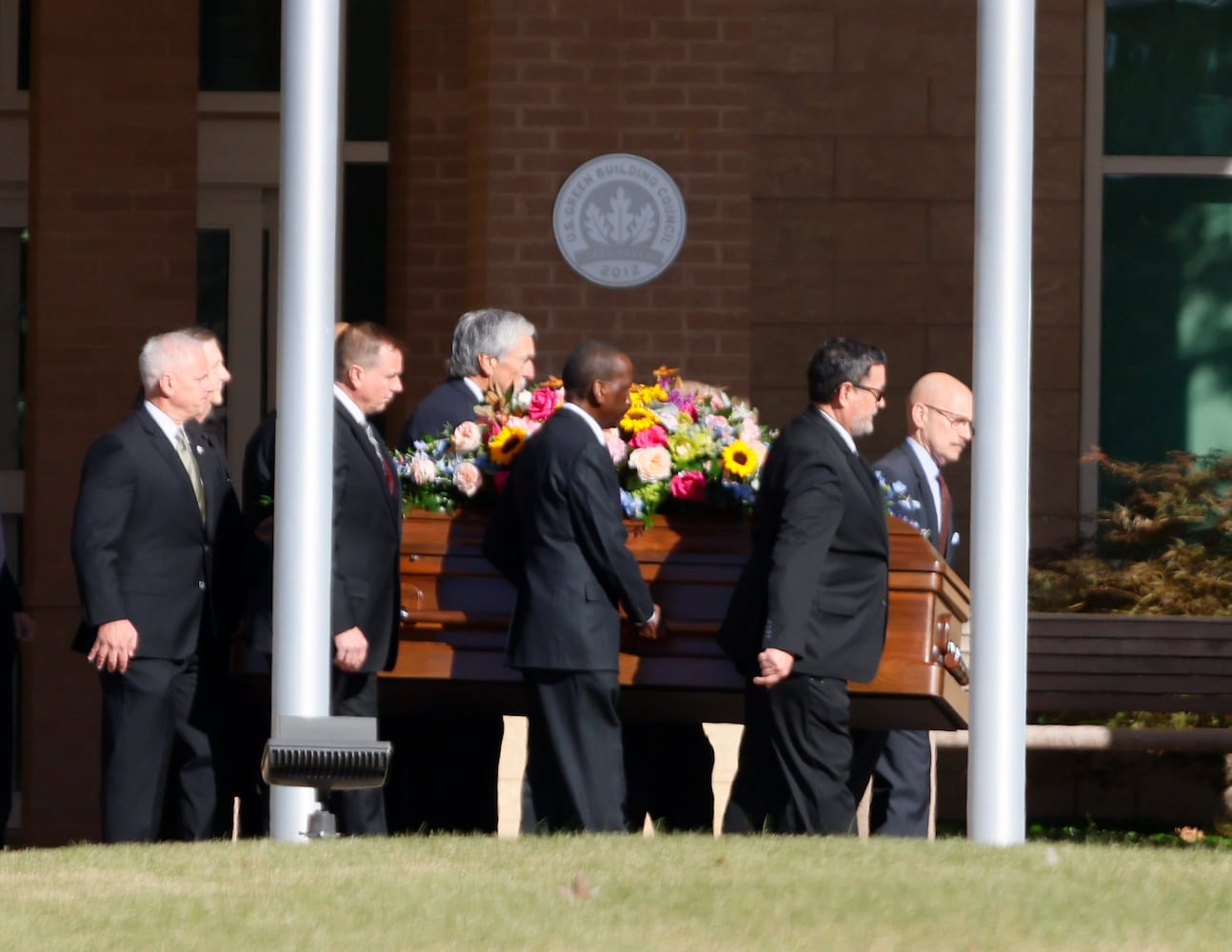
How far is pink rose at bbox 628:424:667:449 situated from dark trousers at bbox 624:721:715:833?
1044 millimetres

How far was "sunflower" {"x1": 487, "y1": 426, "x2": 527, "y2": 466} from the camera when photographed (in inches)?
282

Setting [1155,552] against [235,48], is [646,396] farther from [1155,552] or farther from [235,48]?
[235,48]

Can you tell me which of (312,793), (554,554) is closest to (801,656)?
(554,554)

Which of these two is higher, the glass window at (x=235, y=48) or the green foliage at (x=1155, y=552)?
the glass window at (x=235, y=48)

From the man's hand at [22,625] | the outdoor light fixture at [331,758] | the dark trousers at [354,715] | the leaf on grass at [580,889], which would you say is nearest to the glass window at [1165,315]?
the dark trousers at [354,715]

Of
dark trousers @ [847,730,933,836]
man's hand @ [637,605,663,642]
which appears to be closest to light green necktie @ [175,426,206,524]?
man's hand @ [637,605,663,642]

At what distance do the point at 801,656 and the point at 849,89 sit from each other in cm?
410

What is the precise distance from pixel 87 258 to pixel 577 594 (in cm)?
357

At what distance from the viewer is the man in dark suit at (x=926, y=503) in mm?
7832

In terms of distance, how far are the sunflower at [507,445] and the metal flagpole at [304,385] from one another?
1.21 meters

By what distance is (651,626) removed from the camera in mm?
6734

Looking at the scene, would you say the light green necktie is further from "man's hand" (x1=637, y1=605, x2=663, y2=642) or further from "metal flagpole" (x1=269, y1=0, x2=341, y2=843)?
"man's hand" (x1=637, y1=605, x2=663, y2=642)

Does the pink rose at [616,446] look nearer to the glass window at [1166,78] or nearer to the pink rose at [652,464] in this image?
the pink rose at [652,464]

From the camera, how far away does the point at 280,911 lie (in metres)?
4.81
